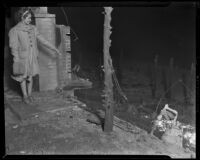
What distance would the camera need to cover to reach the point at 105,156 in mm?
5234

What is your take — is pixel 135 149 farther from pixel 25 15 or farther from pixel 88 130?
pixel 25 15

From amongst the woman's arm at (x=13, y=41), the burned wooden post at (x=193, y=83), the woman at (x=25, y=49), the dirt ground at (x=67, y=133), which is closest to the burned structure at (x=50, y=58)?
the woman at (x=25, y=49)

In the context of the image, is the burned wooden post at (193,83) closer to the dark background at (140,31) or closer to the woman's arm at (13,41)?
the dark background at (140,31)

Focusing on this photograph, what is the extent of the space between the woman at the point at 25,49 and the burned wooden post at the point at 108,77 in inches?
53.8

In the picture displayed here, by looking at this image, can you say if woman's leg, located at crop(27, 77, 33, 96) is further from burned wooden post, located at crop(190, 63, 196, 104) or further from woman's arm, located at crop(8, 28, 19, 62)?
burned wooden post, located at crop(190, 63, 196, 104)

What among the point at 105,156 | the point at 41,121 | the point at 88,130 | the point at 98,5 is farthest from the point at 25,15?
the point at 105,156

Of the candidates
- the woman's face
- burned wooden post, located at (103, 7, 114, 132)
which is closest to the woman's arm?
the woman's face

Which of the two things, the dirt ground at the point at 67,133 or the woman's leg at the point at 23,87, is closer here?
the dirt ground at the point at 67,133

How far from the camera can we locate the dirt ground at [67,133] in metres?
5.27

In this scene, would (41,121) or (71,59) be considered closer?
(41,121)

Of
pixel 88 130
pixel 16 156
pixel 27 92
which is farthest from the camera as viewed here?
pixel 27 92

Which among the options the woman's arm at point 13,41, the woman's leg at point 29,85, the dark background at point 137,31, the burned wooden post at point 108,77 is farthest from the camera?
the woman's leg at point 29,85

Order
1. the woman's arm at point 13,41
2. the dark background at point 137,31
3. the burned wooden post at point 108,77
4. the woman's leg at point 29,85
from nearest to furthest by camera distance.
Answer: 1. the burned wooden post at point 108,77
2. the dark background at point 137,31
3. the woman's arm at point 13,41
4. the woman's leg at point 29,85
